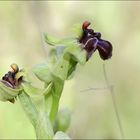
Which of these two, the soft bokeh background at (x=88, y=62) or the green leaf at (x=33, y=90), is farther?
the soft bokeh background at (x=88, y=62)

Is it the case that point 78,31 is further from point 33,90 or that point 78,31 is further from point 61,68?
point 33,90

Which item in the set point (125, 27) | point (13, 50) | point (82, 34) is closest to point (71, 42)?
point (82, 34)

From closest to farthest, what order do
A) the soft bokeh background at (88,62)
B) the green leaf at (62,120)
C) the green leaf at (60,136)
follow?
the green leaf at (60,136) < the green leaf at (62,120) < the soft bokeh background at (88,62)

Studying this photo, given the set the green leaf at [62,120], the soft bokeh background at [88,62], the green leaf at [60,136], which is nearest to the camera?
the green leaf at [60,136]

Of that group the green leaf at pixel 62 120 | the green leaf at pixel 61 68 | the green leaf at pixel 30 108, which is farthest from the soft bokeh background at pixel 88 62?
the green leaf at pixel 61 68

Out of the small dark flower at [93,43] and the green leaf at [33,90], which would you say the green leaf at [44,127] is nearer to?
the green leaf at [33,90]

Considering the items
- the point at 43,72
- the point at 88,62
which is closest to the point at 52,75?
the point at 43,72
